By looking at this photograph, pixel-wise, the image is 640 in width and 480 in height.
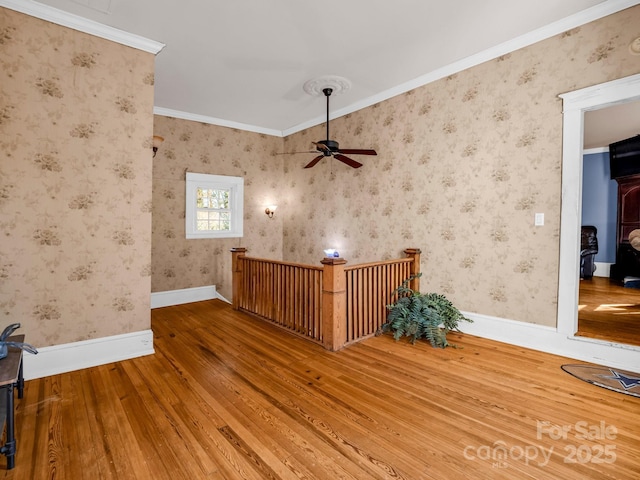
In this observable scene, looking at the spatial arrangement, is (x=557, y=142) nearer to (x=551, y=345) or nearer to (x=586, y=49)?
(x=586, y=49)

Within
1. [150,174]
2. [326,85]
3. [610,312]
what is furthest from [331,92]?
[610,312]

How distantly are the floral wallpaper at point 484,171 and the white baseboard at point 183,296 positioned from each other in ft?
8.62

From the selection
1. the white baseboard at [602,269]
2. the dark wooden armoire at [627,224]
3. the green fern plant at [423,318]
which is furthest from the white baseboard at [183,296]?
the white baseboard at [602,269]

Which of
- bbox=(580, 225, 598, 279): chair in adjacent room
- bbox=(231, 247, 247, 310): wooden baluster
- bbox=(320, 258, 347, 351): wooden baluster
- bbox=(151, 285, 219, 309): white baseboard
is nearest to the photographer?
bbox=(320, 258, 347, 351): wooden baluster

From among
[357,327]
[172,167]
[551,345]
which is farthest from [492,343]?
[172,167]

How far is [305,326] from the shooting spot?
355 cm

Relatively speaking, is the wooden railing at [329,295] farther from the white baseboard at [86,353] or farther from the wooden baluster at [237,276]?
the white baseboard at [86,353]

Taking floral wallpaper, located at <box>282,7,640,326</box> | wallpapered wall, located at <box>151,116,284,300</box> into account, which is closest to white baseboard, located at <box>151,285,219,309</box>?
wallpapered wall, located at <box>151,116,284,300</box>

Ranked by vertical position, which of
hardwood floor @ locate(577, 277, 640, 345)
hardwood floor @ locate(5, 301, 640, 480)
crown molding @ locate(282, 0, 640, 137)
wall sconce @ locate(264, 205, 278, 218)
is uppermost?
crown molding @ locate(282, 0, 640, 137)

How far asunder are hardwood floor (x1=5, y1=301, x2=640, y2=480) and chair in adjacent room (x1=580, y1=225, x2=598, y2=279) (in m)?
5.45

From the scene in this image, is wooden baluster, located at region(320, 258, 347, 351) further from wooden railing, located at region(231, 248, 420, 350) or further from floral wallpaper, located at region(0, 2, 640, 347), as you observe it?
floral wallpaper, located at region(0, 2, 640, 347)

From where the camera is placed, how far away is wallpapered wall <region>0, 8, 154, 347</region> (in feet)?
8.38

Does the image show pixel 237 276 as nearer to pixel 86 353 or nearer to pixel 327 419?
pixel 86 353

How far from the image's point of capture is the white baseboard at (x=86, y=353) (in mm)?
2580
